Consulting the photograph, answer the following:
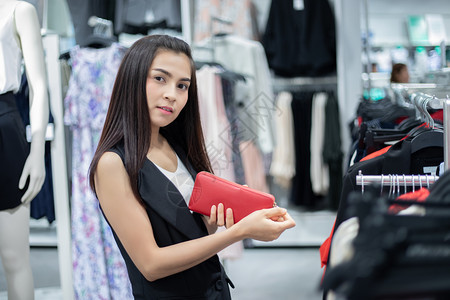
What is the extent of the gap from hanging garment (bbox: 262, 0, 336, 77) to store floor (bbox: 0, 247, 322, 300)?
160 centimetres

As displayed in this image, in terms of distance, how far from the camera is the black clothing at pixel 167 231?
138cm

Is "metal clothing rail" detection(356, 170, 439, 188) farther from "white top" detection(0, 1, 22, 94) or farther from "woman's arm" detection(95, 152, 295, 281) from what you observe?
"white top" detection(0, 1, 22, 94)

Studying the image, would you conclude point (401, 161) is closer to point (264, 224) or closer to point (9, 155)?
point (264, 224)

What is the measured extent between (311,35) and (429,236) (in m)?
3.99

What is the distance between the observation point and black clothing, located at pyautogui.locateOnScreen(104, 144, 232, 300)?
138 centimetres

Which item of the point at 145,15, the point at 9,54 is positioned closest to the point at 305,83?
the point at 145,15

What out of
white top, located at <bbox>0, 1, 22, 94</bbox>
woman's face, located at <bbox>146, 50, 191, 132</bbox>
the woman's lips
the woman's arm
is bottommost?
the woman's arm

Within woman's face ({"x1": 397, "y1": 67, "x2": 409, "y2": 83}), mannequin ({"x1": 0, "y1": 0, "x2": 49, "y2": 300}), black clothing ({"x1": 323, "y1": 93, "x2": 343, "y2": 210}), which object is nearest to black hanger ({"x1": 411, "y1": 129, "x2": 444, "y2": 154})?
mannequin ({"x1": 0, "y1": 0, "x2": 49, "y2": 300})

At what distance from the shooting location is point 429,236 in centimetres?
60

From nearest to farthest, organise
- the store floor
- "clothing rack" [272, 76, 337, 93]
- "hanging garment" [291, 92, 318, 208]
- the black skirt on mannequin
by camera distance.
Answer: the black skirt on mannequin → the store floor → "hanging garment" [291, 92, 318, 208] → "clothing rack" [272, 76, 337, 93]

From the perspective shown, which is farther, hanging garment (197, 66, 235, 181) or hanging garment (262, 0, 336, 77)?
hanging garment (262, 0, 336, 77)

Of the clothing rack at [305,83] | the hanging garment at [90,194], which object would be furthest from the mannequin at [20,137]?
the clothing rack at [305,83]

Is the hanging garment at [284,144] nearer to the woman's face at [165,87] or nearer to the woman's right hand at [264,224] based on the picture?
the woman's face at [165,87]

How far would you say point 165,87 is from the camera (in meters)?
1.43
